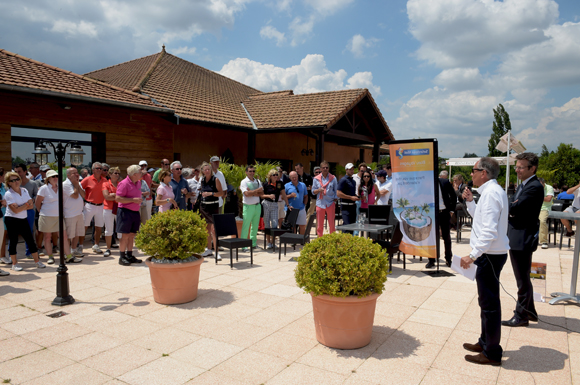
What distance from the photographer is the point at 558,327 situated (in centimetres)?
430

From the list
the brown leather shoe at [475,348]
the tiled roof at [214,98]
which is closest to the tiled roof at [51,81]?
the tiled roof at [214,98]

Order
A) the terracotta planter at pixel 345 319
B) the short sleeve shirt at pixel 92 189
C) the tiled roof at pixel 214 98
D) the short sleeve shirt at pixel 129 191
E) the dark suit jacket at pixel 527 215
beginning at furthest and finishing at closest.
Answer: the tiled roof at pixel 214 98
the short sleeve shirt at pixel 92 189
the short sleeve shirt at pixel 129 191
the dark suit jacket at pixel 527 215
the terracotta planter at pixel 345 319

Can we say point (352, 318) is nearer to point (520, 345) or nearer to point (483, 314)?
point (483, 314)

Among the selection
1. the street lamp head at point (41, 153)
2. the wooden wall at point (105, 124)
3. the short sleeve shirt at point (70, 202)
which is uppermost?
the wooden wall at point (105, 124)

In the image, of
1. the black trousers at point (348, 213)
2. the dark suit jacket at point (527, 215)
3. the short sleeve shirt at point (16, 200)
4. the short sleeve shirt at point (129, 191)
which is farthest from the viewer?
the black trousers at point (348, 213)

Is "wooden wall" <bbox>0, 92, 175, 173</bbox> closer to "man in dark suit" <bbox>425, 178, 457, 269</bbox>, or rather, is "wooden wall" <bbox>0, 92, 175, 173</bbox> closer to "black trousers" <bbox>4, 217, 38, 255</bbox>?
"black trousers" <bbox>4, 217, 38, 255</bbox>

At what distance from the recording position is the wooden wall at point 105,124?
30.4 ft

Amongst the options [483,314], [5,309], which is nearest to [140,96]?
[5,309]

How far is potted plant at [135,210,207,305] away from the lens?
488 cm

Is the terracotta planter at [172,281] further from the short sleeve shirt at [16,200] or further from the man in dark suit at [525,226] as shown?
the man in dark suit at [525,226]

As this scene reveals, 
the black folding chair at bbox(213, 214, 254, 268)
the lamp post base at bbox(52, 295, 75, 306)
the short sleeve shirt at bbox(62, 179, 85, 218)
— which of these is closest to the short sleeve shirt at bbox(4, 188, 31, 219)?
the short sleeve shirt at bbox(62, 179, 85, 218)

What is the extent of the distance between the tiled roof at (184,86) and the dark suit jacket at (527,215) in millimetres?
10371

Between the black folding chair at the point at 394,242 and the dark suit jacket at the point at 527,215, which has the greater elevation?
the dark suit jacket at the point at 527,215

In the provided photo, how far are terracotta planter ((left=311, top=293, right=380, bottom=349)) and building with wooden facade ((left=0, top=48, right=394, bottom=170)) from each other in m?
8.91
